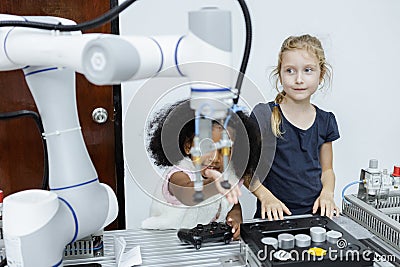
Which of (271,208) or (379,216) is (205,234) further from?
(379,216)

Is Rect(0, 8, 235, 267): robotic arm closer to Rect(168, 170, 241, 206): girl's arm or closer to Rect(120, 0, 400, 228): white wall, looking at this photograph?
Rect(168, 170, 241, 206): girl's arm

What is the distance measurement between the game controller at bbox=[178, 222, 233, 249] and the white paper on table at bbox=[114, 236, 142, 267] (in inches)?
4.1

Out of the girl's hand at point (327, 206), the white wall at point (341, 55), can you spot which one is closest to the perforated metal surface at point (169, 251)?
the girl's hand at point (327, 206)

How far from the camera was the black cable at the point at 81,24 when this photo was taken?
694 millimetres

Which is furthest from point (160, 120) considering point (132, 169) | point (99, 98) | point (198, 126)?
point (99, 98)

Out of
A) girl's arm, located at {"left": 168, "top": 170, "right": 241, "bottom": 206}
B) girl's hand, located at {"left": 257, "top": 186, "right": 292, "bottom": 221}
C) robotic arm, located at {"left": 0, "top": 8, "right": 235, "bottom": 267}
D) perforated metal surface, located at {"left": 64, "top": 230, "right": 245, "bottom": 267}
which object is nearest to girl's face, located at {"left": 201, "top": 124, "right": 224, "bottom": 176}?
robotic arm, located at {"left": 0, "top": 8, "right": 235, "bottom": 267}

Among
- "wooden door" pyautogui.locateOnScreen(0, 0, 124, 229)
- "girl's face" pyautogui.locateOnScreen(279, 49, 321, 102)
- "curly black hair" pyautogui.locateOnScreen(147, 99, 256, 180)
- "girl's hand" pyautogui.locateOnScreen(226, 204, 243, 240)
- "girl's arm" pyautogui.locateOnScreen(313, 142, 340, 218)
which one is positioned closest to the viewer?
"curly black hair" pyautogui.locateOnScreen(147, 99, 256, 180)

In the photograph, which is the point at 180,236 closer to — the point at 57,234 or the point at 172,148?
the point at 172,148

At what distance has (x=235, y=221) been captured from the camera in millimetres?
1175

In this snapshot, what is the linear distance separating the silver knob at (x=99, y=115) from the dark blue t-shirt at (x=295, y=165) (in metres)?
0.72

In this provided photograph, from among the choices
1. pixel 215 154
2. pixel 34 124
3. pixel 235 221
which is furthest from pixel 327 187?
pixel 34 124

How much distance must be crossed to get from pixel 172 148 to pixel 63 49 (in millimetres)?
347

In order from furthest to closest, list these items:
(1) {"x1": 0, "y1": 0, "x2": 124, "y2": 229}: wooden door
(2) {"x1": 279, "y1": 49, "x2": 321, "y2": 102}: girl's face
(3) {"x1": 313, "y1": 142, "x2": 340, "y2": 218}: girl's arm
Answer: (1) {"x1": 0, "y1": 0, "x2": 124, "y2": 229}: wooden door
(2) {"x1": 279, "y1": 49, "x2": 321, "y2": 102}: girl's face
(3) {"x1": 313, "y1": 142, "x2": 340, "y2": 218}: girl's arm

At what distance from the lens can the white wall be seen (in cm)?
201
